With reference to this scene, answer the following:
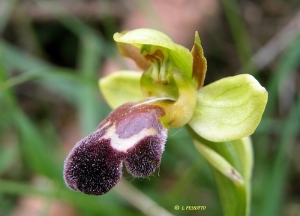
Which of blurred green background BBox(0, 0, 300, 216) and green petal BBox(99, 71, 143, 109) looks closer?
green petal BBox(99, 71, 143, 109)

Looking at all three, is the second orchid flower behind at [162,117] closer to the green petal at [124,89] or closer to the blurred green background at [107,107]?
the green petal at [124,89]

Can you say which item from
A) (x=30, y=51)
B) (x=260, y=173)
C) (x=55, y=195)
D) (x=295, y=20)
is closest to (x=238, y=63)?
(x=295, y=20)

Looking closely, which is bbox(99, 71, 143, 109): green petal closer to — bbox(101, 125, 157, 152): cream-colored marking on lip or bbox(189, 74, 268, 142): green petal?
bbox(189, 74, 268, 142): green petal

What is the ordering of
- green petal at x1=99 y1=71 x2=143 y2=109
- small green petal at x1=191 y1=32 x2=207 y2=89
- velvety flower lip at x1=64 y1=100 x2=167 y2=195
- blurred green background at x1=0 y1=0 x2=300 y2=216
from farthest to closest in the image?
blurred green background at x1=0 y1=0 x2=300 y2=216 < green petal at x1=99 y1=71 x2=143 y2=109 < small green petal at x1=191 y1=32 x2=207 y2=89 < velvety flower lip at x1=64 y1=100 x2=167 y2=195

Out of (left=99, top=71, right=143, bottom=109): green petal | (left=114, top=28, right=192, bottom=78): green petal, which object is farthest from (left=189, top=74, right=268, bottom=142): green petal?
(left=99, top=71, right=143, bottom=109): green petal

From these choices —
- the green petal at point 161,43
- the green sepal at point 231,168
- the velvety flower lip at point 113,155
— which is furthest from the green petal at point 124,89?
the velvety flower lip at point 113,155

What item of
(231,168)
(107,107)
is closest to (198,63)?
(231,168)

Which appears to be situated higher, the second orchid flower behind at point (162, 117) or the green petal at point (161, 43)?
the green petal at point (161, 43)
